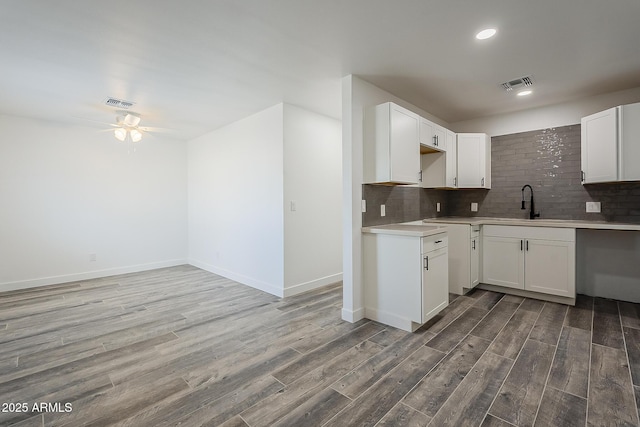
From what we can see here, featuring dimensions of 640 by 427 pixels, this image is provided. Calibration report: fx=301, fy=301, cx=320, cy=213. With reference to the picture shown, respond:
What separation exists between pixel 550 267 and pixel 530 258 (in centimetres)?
21

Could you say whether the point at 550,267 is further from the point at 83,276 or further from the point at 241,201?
the point at 83,276

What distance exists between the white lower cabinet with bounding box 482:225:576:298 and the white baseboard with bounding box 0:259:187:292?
17.8 ft

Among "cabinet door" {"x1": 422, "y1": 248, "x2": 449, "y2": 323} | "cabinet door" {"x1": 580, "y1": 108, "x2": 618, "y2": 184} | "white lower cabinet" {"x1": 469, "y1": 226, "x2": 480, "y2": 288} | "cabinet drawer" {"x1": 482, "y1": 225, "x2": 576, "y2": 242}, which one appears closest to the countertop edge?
"cabinet door" {"x1": 422, "y1": 248, "x2": 449, "y2": 323}

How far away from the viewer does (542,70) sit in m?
2.92

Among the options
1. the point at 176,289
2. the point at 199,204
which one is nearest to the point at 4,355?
the point at 176,289

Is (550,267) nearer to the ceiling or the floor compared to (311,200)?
nearer to the floor

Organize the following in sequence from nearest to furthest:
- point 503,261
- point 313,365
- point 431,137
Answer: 1. point 313,365
2. point 431,137
3. point 503,261

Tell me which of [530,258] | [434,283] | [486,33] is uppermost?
[486,33]

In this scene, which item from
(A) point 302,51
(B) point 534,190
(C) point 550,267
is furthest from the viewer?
(B) point 534,190

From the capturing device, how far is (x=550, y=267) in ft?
11.3

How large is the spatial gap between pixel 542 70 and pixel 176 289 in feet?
16.6

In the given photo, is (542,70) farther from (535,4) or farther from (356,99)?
(356,99)

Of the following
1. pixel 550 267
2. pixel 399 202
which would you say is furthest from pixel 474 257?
pixel 399 202

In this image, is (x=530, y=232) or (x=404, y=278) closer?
(x=404, y=278)
